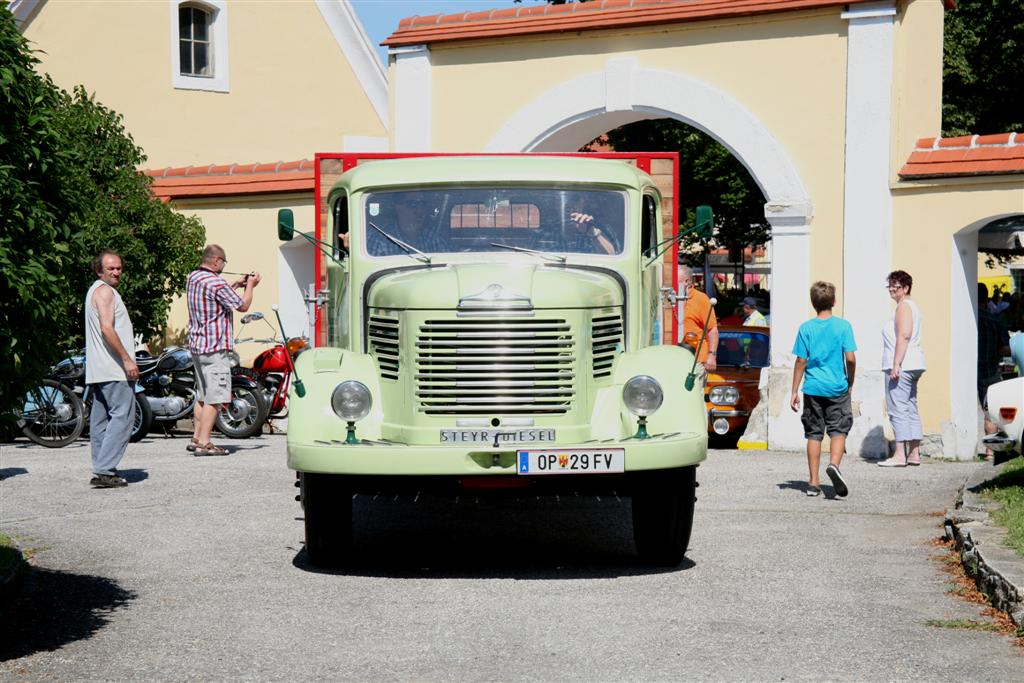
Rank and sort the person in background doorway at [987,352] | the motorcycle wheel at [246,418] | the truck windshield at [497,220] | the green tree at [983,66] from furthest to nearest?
the green tree at [983,66] < the person in background doorway at [987,352] < the motorcycle wheel at [246,418] < the truck windshield at [497,220]

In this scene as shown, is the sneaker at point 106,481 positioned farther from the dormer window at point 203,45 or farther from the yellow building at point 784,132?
the dormer window at point 203,45

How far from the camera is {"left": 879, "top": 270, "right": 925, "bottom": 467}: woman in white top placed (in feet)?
45.2

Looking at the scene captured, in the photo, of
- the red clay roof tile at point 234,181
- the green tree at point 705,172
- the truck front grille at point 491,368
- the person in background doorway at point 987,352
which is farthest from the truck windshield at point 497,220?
the green tree at point 705,172

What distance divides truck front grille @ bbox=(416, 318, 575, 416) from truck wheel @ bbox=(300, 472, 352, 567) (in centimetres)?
74

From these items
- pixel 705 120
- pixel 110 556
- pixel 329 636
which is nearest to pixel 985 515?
pixel 329 636

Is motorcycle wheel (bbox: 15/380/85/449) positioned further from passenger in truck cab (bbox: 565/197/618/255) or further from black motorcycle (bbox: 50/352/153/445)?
passenger in truck cab (bbox: 565/197/618/255)

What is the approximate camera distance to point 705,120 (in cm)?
1612

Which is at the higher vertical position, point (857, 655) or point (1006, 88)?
point (1006, 88)

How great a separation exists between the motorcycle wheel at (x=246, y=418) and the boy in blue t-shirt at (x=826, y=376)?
20.5 ft

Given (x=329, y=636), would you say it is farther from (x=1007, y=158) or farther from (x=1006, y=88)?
(x=1006, y=88)

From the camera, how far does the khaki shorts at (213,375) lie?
44.7ft

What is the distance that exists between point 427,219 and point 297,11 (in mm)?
17674

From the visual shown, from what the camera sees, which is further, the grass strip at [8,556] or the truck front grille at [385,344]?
the truck front grille at [385,344]

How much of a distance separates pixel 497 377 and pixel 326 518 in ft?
4.31
